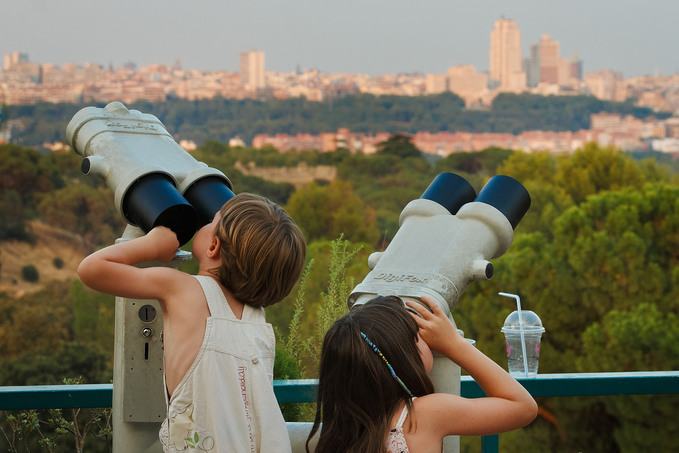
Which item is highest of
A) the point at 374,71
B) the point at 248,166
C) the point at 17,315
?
the point at 374,71

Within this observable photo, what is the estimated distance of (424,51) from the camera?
41.4 meters

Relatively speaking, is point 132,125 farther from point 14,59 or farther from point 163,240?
point 14,59

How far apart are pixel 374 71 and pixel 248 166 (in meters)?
12.6

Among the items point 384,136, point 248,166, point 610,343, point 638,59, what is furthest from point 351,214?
point 638,59

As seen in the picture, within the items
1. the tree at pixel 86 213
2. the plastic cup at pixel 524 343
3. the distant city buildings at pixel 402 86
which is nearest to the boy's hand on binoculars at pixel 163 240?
the plastic cup at pixel 524 343

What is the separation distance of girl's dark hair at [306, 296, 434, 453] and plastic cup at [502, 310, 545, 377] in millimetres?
711

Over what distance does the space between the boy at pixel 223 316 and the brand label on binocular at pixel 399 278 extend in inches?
6.4

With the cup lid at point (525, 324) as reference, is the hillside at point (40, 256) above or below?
below

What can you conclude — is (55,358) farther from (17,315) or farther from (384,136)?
(384,136)

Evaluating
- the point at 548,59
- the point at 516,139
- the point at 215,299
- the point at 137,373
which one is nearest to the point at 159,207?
the point at 215,299

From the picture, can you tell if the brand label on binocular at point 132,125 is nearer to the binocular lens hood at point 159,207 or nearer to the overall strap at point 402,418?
the binocular lens hood at point 159,207

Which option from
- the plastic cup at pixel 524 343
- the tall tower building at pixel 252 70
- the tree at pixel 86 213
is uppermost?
the tall tower building at pixel 252 70

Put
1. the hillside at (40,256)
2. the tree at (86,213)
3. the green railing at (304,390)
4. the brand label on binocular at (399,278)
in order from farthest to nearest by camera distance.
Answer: the hillside at (40,256) → the tree at (86,213) → the green railing at (304,390) → the brand label on binocular at (399,278)

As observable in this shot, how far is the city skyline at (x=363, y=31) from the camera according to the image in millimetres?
38562
